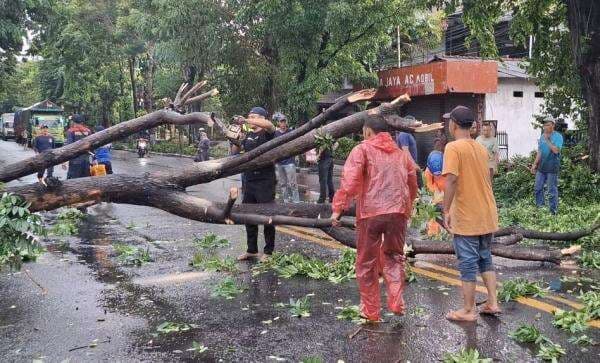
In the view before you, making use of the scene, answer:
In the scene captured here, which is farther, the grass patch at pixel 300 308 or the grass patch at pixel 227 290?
the grass patch at pixel 227 290

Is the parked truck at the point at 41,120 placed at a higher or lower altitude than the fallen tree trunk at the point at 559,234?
higher

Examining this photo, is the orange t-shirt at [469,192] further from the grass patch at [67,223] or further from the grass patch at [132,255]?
the grass patch at [67,223]

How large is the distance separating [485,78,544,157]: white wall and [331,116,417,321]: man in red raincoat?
18.5 metres

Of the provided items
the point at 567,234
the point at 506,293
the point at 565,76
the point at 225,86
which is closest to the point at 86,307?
the point at 506,293

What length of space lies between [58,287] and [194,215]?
1687 millimetres

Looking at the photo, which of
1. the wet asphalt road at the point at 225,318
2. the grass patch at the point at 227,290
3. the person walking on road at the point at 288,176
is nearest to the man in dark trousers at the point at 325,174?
the person walking on road at the point at 288,176

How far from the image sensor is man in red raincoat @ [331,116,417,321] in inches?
212

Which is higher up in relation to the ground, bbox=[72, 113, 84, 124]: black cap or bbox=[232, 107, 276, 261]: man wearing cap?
bbox=[72, 113, 84, 124]: black cap

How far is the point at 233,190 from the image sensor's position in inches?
261

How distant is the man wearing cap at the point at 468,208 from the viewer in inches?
211

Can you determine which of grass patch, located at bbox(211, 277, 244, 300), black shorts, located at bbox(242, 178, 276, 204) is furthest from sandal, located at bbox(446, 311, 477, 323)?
black shorts, located at bbox(242, 178, 276, 204)

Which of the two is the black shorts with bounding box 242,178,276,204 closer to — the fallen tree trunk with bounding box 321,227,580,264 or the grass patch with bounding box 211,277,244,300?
the fallen tree trunk with bounding box 321,227,580,264

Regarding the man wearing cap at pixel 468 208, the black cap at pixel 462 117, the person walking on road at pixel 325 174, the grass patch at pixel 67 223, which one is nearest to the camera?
the man wearing cap at pixel 468 208

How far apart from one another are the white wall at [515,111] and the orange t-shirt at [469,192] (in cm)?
1839
